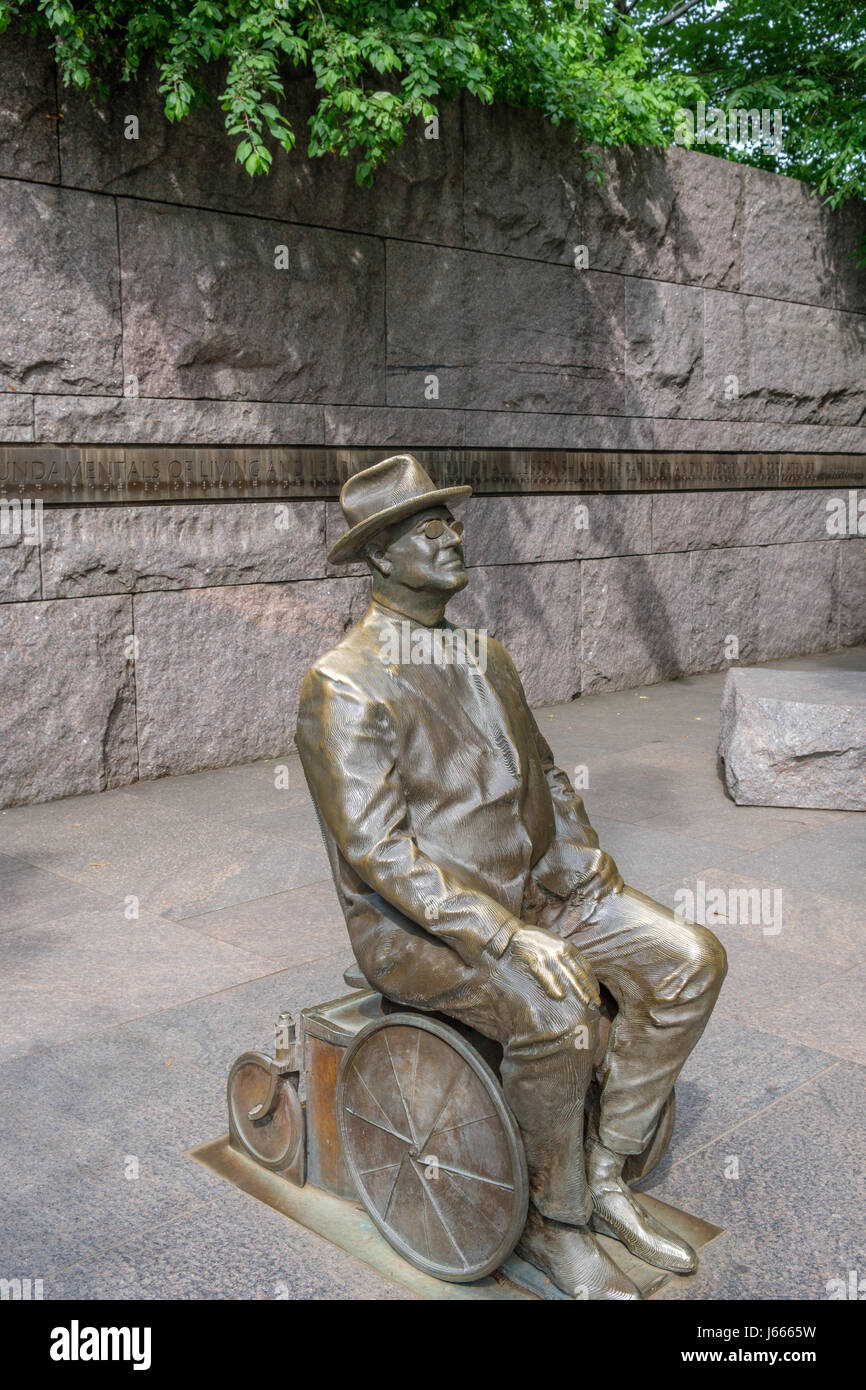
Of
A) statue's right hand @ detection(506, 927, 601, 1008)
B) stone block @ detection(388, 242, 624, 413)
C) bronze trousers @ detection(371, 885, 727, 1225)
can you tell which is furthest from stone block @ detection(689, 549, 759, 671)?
statue's right hand @ detection(506, 927, 601, 1008)

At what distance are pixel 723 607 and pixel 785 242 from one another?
3.02 meters

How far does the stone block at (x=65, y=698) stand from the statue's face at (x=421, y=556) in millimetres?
3883

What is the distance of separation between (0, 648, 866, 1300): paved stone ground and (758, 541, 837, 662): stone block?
4319mm

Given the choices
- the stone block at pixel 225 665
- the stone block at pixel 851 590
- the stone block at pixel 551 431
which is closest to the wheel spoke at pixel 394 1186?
the stone block at pixel 225 665

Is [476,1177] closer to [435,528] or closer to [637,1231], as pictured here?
[637,1231]

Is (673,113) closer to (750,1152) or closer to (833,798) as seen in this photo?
(833,798)

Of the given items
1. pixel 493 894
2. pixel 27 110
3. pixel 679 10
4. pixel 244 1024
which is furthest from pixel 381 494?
pixel 679 10

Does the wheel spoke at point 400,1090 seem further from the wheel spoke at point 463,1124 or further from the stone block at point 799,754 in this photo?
the stone block at point 799,754

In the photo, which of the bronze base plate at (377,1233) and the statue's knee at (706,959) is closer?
the bronze base plate at (377,1233)

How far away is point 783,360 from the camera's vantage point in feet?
35.7

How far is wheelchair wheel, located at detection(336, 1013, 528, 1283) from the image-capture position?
253 centimetres

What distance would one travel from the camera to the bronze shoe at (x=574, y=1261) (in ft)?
8.40

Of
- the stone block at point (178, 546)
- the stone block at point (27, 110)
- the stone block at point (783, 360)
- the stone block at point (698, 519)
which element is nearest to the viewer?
the stone block at point (27, 110)

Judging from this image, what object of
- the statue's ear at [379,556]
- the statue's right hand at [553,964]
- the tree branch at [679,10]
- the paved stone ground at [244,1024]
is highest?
the tree branch at [679,10]
